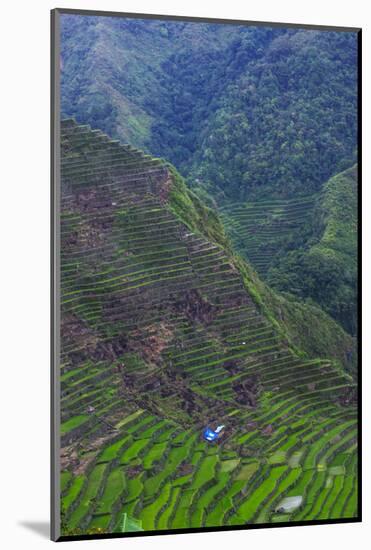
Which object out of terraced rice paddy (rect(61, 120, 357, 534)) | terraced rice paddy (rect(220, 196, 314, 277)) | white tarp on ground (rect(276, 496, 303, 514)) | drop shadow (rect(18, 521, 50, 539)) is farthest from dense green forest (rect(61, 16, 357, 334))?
drop shadow (rect(18, 521, 50, 539))

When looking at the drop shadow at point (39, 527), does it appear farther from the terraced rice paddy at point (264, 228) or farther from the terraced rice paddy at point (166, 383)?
the terraced rice paddy at point (264, 228)

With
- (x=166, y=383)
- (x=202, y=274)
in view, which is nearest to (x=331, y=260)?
(x=202, y=274)

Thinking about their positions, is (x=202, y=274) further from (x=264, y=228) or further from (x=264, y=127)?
(x=264, y=127)

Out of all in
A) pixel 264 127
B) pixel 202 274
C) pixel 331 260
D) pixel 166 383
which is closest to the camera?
pixel 166 383

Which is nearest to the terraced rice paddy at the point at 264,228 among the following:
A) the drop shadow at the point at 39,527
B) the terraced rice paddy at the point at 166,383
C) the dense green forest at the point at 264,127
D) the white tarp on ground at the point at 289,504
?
the dense green forest at the point at 264,127

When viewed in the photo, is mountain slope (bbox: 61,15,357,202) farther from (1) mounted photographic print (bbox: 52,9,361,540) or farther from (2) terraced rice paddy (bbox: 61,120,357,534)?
(2) terraced rice paddy (bbox: 61,120,357,534)

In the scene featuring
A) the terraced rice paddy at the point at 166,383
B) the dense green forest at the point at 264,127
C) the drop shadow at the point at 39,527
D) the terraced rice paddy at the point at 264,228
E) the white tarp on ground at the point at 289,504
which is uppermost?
the dense green forest at the point at 264,127
